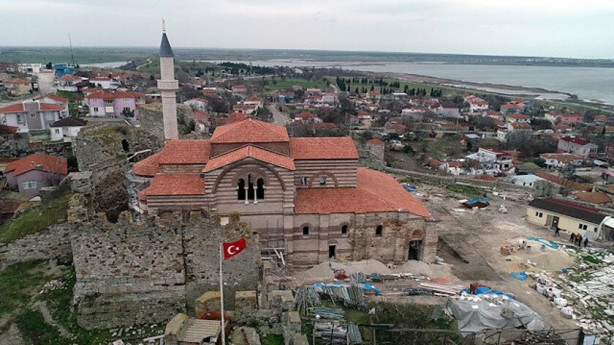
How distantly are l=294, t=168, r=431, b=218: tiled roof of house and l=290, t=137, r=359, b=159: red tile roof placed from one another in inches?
76.5

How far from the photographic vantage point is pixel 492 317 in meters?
18.9

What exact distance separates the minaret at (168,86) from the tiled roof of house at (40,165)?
12334 mm

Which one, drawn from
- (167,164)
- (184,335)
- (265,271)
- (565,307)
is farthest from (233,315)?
(565,307)

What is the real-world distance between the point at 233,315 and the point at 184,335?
222 cm

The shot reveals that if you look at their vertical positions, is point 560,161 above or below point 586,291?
below

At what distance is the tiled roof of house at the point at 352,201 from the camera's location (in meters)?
23.5

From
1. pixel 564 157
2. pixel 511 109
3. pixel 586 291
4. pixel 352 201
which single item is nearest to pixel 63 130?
pixel 352 201

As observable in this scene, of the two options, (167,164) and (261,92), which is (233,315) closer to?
(167,164)

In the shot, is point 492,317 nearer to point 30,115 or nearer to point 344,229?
point 344,229

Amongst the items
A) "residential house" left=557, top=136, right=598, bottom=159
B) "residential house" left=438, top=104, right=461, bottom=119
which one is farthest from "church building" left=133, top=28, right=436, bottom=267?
"residential house" left=438, top=104, right=461, bottom=119

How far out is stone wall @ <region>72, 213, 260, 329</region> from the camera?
58.4 feet

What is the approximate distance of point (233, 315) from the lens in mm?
14906

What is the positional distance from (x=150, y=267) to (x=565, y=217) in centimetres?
2734

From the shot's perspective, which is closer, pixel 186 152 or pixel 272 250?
pixel 272 250
